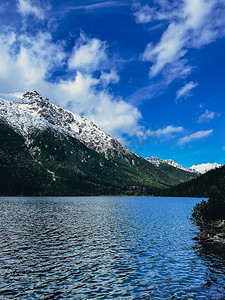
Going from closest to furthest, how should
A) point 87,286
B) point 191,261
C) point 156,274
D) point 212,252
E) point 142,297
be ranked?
1. point 142,297
2. point 87,286
3. point 156,274
4. point 191,261
5. point 212,252

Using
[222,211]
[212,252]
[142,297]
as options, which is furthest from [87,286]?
[222,211]

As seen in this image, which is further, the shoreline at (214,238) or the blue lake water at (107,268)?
the shoreline at (214,238)

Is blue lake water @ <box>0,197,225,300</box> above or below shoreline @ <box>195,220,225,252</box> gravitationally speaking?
below

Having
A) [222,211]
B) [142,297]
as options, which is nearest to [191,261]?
[142,297]

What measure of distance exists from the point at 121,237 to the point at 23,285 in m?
29.6

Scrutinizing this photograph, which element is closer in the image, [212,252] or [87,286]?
[87,286]

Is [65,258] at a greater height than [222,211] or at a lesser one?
lesser

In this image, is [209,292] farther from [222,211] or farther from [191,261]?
[222,211]

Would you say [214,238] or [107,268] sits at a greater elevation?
[214,238]

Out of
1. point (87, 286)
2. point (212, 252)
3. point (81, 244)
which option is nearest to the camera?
point (87, 286)

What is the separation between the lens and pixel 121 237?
52.1 metres

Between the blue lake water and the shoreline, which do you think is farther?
the shoreline

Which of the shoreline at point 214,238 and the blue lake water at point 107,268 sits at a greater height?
the shoreline at point 214,238

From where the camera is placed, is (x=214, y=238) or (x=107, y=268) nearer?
(x=107, y=268)
